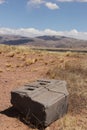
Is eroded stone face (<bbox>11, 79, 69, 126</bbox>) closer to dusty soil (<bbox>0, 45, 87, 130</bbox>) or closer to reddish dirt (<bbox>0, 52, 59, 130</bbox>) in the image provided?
dusty soil (<bbox>0, 45, 87, 130</bbox>)

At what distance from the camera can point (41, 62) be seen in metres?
19.9

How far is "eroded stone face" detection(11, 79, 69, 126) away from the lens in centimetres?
878

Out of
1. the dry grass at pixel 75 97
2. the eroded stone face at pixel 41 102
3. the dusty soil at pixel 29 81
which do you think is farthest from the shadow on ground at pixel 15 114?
the dry grass at pixel 75 97

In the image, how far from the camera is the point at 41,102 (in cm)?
880

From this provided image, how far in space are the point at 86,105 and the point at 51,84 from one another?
1.52 meters

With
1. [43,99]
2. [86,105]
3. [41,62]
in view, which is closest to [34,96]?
[43,99]

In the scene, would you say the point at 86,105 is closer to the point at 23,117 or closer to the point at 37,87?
the point at 37,87

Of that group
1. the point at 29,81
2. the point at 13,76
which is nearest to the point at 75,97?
the point at 29,81

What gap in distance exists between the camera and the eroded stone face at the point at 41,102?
28.8 feet

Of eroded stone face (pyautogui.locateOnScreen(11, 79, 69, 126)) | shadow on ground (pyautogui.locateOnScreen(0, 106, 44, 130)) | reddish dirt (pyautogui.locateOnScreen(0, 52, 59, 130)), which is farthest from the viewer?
reddish dirt (pyautogui.locateOnScreen(0, 52, 59, 130))

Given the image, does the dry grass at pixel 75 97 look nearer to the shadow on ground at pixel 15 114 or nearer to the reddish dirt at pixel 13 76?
the shadow on ground at pixel 15 114

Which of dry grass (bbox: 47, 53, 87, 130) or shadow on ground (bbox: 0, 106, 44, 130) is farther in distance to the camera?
dry grass (bbox: 47, 53, 87, 130)

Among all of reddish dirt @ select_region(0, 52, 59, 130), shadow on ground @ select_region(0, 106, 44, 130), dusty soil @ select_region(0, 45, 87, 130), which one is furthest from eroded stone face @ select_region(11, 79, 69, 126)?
reddish dirt @ select_region(0, 52, 59, 130)

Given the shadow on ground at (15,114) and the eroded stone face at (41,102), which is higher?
the eroded stone face at (41,102)
